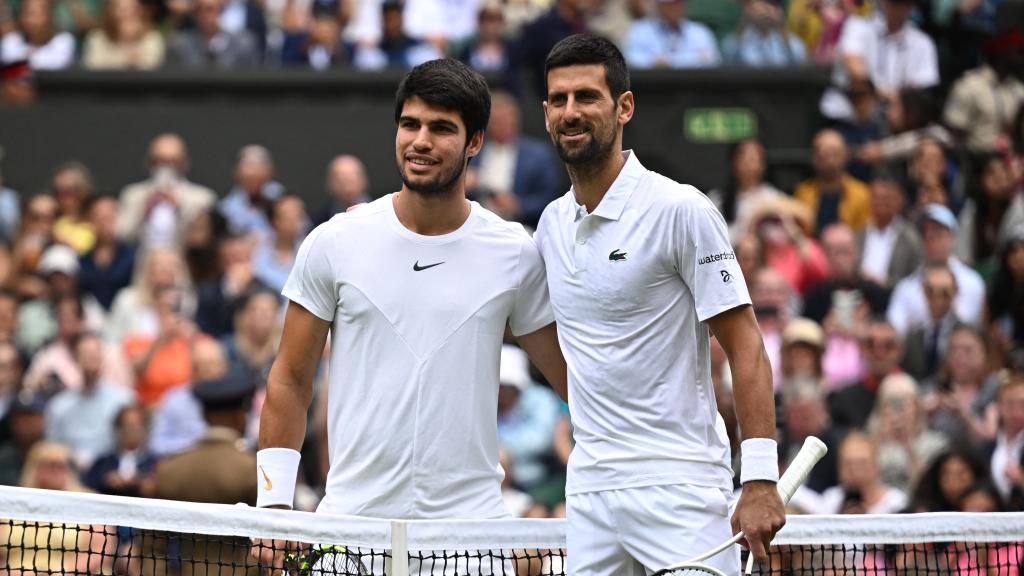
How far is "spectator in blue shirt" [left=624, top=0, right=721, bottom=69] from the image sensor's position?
48.3ft

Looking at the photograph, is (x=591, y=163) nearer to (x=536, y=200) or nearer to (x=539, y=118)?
(x=536, y=200)

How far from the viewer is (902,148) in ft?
45.0

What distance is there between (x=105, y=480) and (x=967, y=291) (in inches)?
223

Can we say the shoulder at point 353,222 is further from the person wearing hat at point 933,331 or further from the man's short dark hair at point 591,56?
the person wearing hat at point 933,331

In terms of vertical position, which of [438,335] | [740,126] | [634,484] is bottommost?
[634,484]

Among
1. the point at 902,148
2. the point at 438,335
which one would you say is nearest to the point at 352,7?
the point at 902,148

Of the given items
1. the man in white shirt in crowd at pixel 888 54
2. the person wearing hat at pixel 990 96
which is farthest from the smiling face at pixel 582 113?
the man in white shirt in crowd at pixel 888 54

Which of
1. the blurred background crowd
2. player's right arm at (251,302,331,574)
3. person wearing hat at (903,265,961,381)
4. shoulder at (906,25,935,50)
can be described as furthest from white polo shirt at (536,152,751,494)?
shoulder at (906,25,935,50)

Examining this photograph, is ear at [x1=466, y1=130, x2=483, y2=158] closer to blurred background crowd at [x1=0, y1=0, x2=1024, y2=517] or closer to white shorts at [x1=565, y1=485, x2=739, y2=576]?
white shorts at [x1=565, y1=485, x2=739, y2=576]

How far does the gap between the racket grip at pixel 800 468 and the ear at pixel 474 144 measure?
1326mm

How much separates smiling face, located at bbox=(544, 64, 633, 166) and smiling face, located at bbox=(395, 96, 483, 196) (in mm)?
308

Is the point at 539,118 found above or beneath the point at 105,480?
above

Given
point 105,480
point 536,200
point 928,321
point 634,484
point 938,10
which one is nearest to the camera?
point 634,484

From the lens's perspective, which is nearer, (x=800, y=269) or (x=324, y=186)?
(x=800, y=269)
